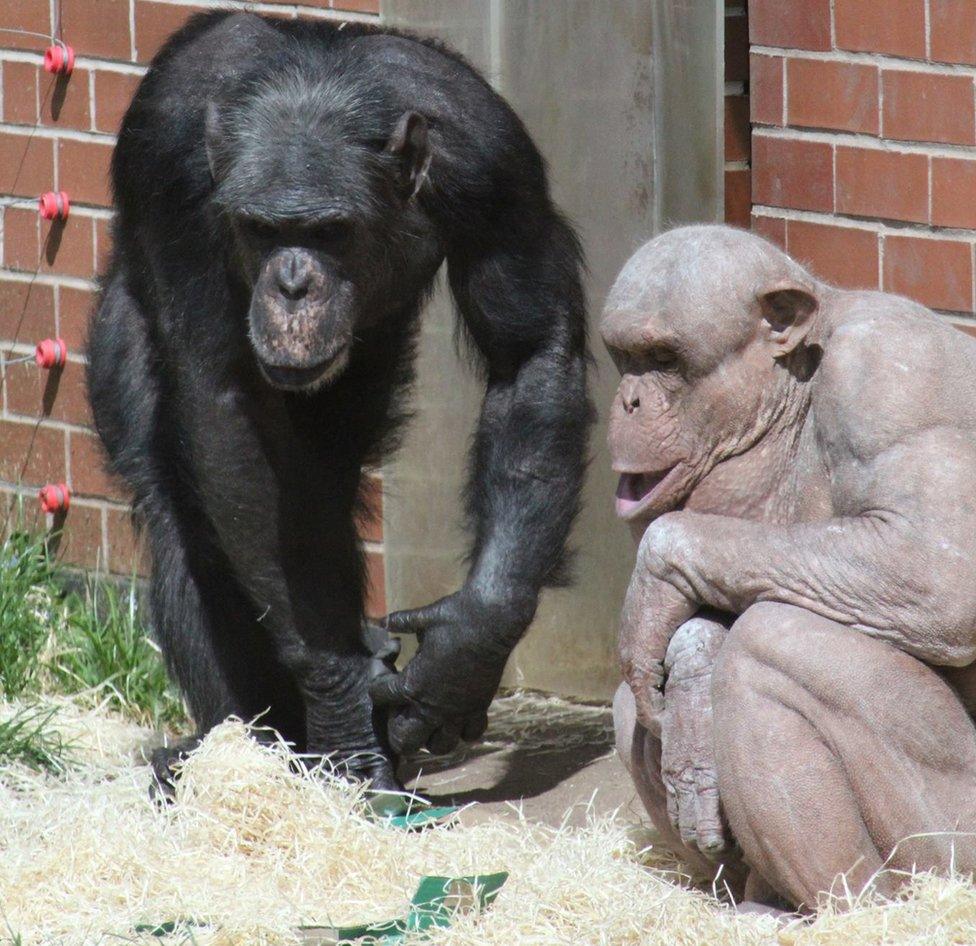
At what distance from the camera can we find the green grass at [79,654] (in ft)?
17.1

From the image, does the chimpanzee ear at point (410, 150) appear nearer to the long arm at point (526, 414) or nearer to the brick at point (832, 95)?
the long arm at point (526, 414)

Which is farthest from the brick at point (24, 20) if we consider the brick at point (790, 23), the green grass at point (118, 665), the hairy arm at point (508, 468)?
the brick at point (790, 23)

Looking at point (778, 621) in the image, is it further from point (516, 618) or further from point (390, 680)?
point (390, 680)

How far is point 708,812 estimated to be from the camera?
127 inches

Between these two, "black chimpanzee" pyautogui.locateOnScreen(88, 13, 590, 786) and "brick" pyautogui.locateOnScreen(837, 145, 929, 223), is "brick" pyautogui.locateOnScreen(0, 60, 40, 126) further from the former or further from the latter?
"brick" pyautogui.locateOnScreen(837, 145, 929, 223)

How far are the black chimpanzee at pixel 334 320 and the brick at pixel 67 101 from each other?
4.23ft

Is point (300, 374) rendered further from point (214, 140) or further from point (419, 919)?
point (419, 919)

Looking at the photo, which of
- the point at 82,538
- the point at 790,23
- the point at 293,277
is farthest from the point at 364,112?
the point at 82,538

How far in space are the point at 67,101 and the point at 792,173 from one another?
242 cm

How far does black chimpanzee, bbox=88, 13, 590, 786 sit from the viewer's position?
410 cm

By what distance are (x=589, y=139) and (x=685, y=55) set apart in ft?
1.27

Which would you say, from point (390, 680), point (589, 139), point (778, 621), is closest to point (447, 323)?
point (589, 139)

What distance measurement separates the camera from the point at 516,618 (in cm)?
416

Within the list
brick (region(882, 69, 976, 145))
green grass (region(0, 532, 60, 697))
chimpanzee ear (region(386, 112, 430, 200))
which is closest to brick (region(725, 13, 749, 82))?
brick (region(882, 69, 976, 145))
